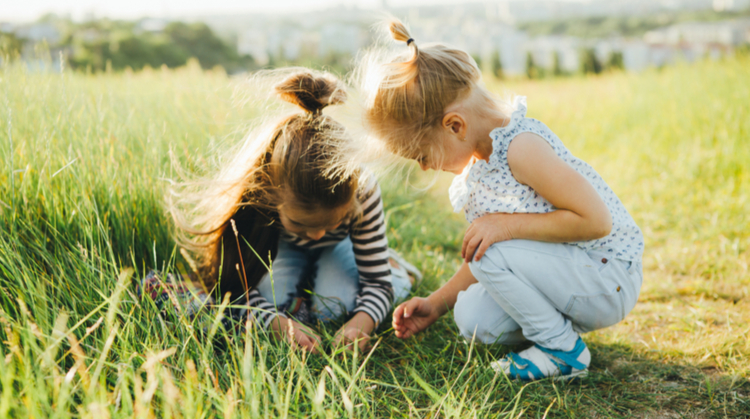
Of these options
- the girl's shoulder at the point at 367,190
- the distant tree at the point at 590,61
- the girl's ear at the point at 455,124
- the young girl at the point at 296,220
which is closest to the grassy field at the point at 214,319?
the young girl at the point at 296,220

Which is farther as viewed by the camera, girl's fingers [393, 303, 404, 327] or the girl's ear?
girl's fingers [393, 303, 404, 327]

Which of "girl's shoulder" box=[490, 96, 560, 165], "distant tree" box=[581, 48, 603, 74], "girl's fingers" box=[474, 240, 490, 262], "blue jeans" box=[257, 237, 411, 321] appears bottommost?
"distant tree" box=[581, 48, 603, 74]

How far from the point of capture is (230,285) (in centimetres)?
176

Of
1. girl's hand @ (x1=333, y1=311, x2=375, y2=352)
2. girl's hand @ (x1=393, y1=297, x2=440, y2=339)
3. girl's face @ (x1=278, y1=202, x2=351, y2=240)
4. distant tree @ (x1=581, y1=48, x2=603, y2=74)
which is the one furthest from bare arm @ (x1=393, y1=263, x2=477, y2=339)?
distant tree @ (x1=581, y1=48, x2=603, y2=74)

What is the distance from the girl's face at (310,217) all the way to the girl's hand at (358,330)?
12.8 inches

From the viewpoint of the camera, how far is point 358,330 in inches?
60.7

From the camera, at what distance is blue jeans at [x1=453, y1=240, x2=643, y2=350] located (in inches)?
53.9

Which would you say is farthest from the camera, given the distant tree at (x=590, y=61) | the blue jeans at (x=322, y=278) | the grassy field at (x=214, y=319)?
the distant tree at (x=590, y=61)

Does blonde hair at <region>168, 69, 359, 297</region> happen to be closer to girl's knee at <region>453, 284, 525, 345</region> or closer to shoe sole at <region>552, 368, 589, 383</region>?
girl's knee at <region>453, 284, 525, 345</region>

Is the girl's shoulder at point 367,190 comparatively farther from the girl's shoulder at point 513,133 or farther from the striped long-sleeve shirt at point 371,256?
the girl's shoulder at point 513,133

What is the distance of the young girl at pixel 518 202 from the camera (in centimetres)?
128

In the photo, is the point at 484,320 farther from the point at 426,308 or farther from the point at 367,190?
the point at 367,190

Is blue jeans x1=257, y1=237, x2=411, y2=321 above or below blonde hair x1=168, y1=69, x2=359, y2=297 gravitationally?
below

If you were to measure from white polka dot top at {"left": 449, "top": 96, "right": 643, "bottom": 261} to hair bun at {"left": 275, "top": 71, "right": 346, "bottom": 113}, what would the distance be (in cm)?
51
